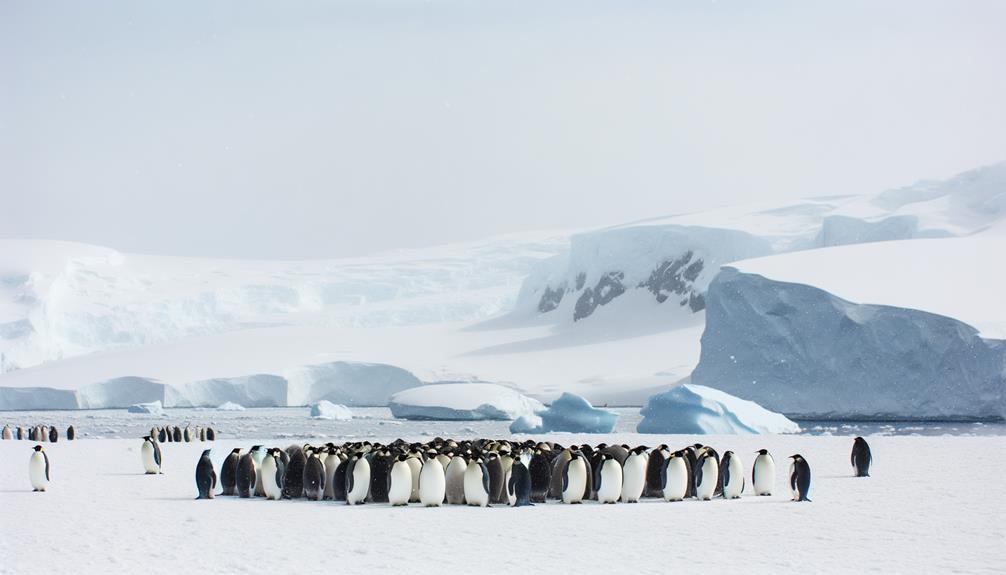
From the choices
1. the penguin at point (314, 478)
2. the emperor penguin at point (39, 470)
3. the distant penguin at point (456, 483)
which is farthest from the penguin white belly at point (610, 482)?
the emperor penguin at point (39, 470)

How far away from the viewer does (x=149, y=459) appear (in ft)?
50.9

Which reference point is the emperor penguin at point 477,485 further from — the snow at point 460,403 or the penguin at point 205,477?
the snow at point 460,403

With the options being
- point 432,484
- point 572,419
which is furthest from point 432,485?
point 572,419

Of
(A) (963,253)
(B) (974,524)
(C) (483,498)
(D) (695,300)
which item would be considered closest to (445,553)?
(C) (483,498)

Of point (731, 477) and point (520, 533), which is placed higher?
point (731, 477)

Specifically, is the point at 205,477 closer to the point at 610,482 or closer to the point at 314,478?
the point at 314,478

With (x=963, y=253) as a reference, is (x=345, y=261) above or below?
above

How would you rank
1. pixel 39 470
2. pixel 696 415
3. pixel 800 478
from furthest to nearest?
1. pixel 696 415
2. pixel 39 470
3. pixel 800 478

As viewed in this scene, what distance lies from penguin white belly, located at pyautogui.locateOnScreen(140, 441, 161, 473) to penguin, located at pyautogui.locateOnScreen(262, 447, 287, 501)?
3644mm

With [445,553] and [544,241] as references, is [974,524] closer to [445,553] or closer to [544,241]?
[445,553]

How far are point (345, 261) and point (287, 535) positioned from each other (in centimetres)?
7790

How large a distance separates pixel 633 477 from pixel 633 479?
0.06 feet

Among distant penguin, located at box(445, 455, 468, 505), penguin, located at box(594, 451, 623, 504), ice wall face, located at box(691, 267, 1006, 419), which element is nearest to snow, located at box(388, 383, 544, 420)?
ice wall face, located at box(691, 267, 1006, 419)

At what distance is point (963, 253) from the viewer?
3616cm
